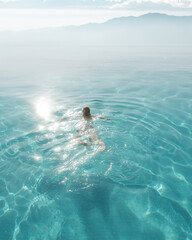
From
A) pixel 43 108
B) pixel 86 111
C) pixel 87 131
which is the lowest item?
pixel 43 108

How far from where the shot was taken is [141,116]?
37.0 ft

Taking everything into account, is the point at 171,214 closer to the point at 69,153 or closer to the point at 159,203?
the point at 159,203

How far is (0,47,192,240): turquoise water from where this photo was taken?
5.12 meters

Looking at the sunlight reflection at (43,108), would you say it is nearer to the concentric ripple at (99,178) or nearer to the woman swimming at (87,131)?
the concentric ripple at (99,178)

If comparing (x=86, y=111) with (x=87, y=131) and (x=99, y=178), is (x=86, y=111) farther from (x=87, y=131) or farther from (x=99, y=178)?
(x=99, y=178)

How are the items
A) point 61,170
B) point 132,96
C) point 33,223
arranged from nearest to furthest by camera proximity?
point 33,223
point 61,170
point 132,96

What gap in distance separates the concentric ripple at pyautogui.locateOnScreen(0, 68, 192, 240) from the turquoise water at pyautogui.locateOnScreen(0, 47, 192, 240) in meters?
0.03

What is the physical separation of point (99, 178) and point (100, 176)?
97 millimetres

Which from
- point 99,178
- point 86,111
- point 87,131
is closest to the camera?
point 99,178

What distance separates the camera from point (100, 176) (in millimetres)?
6461

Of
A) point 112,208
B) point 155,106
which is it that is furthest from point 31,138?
point 155,106

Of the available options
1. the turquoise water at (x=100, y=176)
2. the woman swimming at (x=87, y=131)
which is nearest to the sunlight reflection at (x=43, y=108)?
the turquoise water at (x=100, y=176)

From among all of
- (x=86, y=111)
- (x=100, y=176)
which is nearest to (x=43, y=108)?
(x=86, y=111)

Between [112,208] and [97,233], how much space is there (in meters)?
0.84
